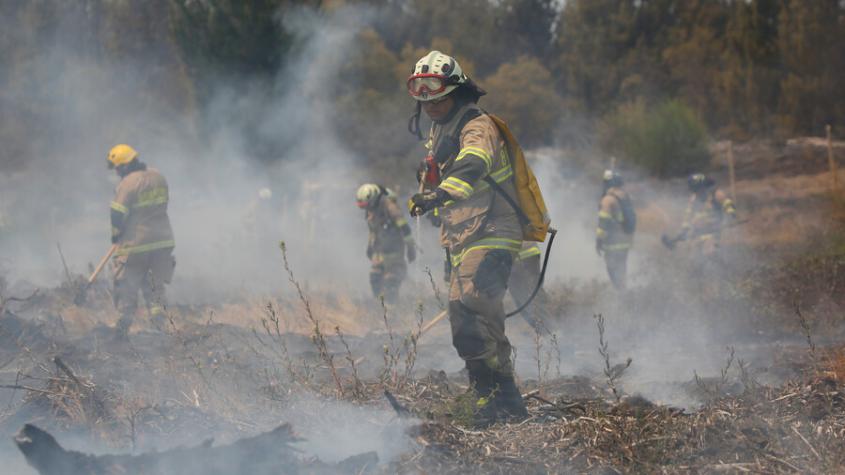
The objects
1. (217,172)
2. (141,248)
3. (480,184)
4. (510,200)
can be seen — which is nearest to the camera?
(480,184)

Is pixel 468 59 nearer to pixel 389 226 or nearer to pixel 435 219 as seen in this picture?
pixel 389 226

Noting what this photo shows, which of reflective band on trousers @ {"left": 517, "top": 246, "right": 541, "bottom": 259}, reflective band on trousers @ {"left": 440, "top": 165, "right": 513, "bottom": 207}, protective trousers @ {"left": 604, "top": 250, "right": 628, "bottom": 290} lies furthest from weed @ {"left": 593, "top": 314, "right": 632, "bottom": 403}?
→ protective trousers @ {"left": 604, "top": 250, "right": 628, "bottom": 290}

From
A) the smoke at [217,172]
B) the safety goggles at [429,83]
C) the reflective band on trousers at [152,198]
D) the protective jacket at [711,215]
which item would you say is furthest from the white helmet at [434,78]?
the smoke at [217,172]

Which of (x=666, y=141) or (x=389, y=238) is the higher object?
(x=389, y=238)

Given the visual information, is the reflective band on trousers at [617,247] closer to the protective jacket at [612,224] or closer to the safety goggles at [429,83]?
the protective jacket at [612,224]

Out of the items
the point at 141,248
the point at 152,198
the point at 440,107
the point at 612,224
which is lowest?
the point at 612,224

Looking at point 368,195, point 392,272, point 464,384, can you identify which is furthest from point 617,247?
point 464,384

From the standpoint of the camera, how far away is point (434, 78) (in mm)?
4859

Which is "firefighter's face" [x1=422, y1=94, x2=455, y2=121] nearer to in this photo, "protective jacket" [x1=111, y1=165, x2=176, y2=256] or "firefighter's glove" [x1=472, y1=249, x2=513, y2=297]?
"firefighter's glove" [x1=472, y1=249, x2=513, y2=297]

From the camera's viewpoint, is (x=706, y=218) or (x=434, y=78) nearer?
(x=434, y=78)

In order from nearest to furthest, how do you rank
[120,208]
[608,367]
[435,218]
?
[608,367]
[435,218]
[120,208]

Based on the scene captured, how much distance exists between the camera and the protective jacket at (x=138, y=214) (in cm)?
855

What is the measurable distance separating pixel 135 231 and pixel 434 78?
477cm

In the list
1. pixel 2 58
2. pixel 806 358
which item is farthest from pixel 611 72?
pixel 806 358
